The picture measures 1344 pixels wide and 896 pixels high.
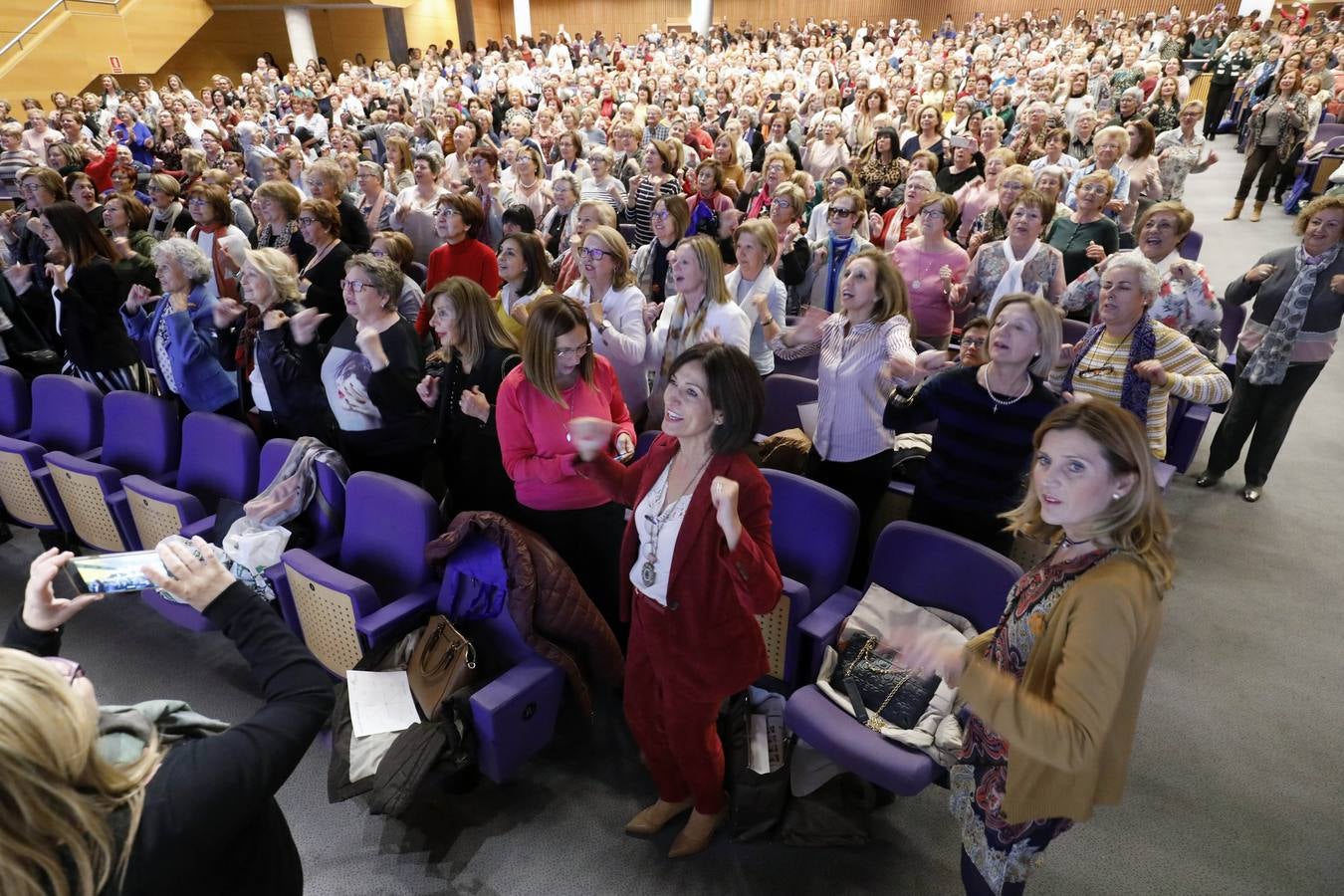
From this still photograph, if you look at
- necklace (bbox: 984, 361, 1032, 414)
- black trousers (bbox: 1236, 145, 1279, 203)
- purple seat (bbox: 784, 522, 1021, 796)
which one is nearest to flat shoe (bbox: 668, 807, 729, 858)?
purple seat (bbox: 784, 522, 1021, 796)

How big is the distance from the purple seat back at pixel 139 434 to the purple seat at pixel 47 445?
0.18 meters

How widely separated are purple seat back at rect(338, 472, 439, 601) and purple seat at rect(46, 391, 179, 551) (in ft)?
4.00

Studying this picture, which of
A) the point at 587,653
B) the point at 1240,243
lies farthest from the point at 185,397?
the point at 1240,243

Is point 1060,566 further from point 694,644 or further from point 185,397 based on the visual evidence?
point 185,397

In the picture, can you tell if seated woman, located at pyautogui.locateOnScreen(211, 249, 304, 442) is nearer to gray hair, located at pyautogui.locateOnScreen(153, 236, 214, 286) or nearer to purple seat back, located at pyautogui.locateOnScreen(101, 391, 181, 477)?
gray hair, located at pyautogui.locateOnScreen(153, 236, 214, 286)

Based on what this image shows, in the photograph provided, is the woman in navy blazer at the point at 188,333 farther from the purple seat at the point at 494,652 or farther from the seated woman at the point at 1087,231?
the seated woman at the point at 1087,231

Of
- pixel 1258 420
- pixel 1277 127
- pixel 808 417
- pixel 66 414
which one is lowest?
pixel 1258 420

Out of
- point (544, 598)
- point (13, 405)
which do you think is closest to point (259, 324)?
point (13, 405)

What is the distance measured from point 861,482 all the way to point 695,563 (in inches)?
46.3

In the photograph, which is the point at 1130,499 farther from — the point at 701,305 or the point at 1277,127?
the point at 1277,127

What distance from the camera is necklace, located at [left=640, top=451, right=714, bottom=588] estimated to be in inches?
70.8

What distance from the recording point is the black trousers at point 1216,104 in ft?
39.3

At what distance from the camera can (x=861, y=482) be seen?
107 inches

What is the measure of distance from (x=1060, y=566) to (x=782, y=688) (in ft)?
3.89
